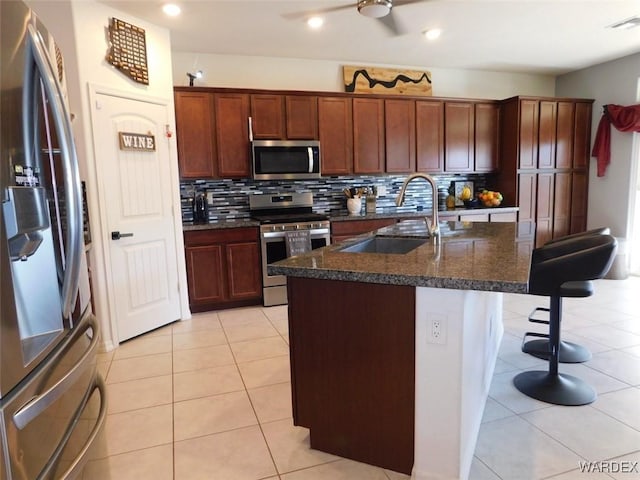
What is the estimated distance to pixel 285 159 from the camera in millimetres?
4477

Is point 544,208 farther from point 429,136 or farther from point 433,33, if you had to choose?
point 433,33

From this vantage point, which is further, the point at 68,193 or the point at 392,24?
the point at 392,24

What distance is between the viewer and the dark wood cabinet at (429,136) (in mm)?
5066

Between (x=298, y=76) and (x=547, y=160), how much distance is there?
131 inches

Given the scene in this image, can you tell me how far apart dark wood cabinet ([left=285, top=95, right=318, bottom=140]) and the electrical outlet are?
333cm

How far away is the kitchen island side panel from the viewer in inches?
66.9

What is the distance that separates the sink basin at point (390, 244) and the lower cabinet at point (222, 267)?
75.5 inches

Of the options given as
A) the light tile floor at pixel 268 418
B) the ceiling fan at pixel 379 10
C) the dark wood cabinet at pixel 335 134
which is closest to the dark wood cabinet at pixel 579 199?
the light tile floor at pixel 268 418

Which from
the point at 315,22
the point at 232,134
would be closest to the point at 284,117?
the point at 232,134

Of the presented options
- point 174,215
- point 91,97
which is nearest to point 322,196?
point 174,215

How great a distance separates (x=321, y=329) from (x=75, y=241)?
3.47ft

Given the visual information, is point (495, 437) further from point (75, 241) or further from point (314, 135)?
point (314, 135)

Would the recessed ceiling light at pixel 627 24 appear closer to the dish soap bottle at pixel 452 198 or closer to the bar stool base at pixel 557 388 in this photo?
the dish soap bottle at pixel 452 198

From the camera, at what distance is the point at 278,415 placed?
2.29 metres
